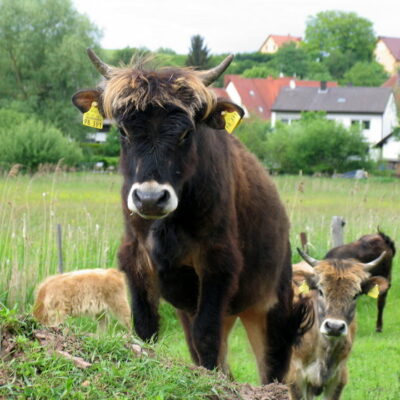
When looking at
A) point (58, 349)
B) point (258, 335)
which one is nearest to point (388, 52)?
point (258, 335)

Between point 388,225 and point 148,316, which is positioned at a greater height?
point 148,316

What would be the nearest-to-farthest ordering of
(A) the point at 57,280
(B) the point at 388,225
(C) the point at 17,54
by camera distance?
1. (A) the point at 57,280
2. (B) the point at 388,225
3. (C) the point at 17,54

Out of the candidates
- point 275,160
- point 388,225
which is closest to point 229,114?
point 388,225

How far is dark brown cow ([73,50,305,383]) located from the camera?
5344 millimetres

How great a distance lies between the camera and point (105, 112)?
587 cm

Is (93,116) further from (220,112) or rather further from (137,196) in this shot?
(137,196)

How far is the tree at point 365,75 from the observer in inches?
4621

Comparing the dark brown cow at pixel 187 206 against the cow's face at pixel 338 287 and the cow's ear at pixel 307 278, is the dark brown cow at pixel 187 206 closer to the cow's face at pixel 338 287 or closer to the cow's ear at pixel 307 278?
the cow's face at pixel 338 287

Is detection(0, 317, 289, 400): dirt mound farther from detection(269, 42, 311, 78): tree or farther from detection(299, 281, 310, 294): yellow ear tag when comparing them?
detection(269, 42, 311, 78): tree

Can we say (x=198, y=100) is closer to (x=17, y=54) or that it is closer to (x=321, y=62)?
(x=17, y=54)

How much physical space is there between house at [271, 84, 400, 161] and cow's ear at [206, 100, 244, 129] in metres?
75.6

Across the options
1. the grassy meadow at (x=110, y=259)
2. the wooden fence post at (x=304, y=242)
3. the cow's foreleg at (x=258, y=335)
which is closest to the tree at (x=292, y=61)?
the grassy meadow at (x=110, y=259)

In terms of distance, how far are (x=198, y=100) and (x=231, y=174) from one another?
2.81ft

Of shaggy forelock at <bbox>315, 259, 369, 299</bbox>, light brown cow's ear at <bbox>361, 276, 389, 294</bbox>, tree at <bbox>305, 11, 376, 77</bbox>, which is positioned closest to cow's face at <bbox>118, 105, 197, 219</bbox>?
shaggy forelock at <bbox>315, 259, 369, 299</bbox>
